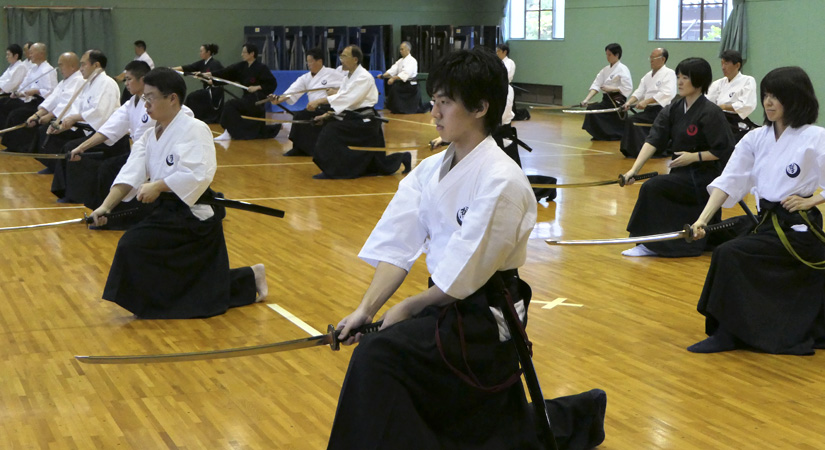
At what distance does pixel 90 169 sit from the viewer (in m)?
7.34

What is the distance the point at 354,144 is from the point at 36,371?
19.9 ft

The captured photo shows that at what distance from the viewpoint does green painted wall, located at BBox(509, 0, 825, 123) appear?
41.0 ft

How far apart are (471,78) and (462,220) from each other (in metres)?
0.36

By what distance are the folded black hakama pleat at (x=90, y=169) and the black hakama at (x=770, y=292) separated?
475 centimetres

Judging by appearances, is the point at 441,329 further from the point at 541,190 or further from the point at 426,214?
the point at 541,190

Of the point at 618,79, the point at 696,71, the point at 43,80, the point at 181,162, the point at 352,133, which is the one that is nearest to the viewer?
the point at 181,162

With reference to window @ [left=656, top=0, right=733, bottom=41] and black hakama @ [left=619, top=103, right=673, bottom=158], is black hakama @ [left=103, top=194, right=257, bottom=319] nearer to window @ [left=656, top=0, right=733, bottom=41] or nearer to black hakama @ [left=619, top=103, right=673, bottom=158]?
black hakama @ [left=619, top=103, right=673, bottom=158]

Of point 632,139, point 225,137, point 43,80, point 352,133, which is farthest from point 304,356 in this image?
point 225,137

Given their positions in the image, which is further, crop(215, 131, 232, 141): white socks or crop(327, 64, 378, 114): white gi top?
crop(215, 131, 232, 141): white socks

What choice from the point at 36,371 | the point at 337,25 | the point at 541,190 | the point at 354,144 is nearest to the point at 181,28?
the point at 337,25

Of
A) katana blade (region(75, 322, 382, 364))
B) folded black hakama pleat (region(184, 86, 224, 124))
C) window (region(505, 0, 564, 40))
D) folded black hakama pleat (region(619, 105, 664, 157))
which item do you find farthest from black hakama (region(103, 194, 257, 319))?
window (region(505, 0, 564, 40))

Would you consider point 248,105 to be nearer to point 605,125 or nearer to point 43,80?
point 43,80

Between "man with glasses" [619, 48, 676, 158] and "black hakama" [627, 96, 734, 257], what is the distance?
16.2ft

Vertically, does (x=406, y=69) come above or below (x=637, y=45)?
below
